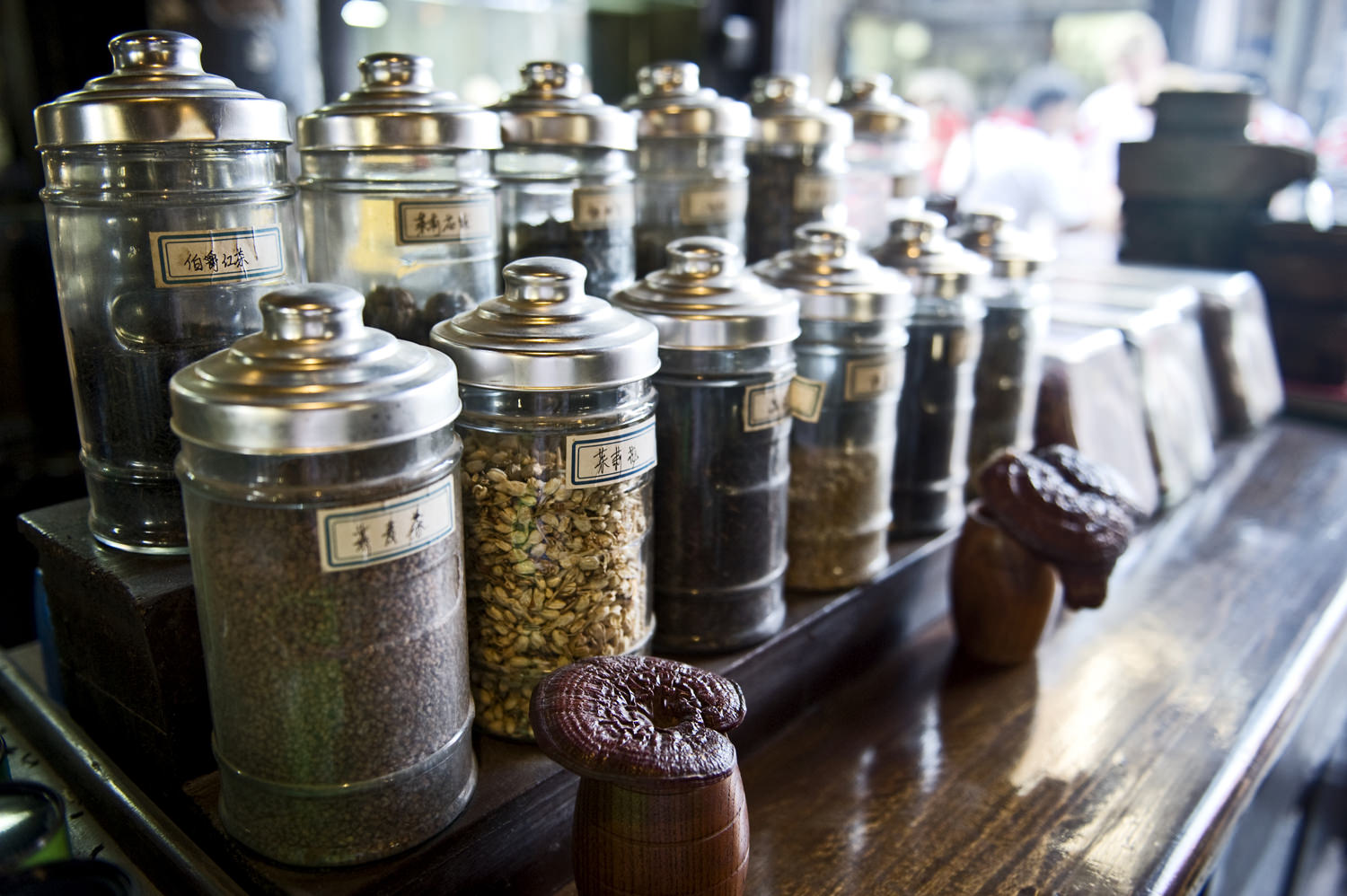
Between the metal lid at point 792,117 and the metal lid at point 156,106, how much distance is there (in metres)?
0.70

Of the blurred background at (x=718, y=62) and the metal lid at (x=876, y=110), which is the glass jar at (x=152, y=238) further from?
the metal lid at (x=876, y=110)

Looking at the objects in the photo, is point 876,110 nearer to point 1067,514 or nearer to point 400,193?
point 1067,514

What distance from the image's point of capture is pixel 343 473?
66 cm

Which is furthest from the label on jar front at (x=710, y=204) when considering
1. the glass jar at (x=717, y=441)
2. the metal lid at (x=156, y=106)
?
the metal lid at (x=156, y=106)

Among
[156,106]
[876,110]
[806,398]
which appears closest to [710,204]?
[806,398]

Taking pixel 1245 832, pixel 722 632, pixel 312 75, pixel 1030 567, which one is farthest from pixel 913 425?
pixel 312 75

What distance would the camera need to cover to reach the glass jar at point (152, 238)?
2.53 ft

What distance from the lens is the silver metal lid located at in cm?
119

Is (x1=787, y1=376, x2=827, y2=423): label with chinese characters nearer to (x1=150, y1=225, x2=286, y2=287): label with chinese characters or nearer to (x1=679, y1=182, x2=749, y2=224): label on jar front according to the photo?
(x1=679, y1=182, x2=749, y2=224): label on jar front

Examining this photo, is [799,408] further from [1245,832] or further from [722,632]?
[1245,832]

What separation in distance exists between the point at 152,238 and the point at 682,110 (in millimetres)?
630

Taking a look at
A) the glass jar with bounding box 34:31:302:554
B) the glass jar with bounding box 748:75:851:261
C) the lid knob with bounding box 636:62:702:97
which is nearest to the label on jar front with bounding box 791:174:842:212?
the glass jar with bounding box 748:75:851:261

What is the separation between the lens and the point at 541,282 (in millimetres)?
812

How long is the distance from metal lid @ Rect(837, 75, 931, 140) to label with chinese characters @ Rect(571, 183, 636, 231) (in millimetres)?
537
